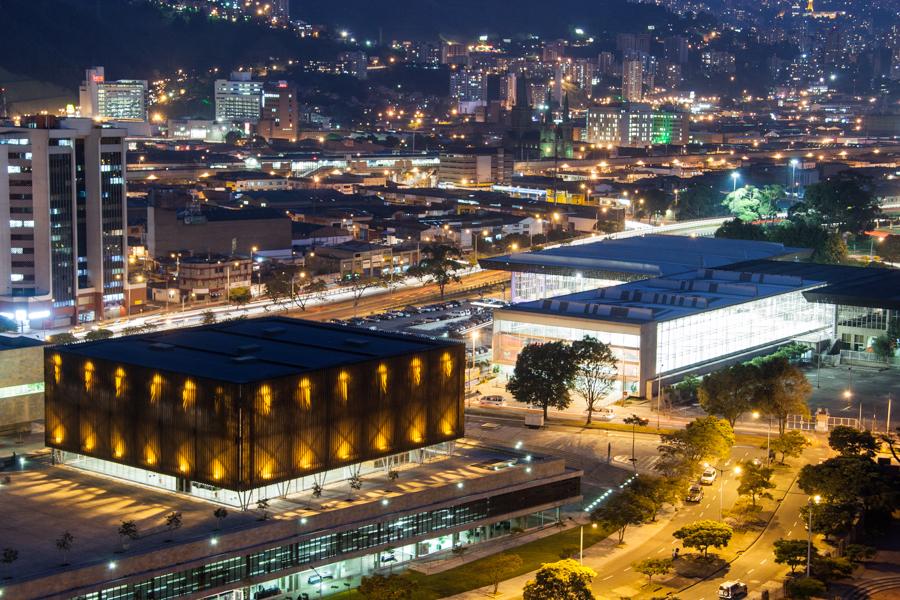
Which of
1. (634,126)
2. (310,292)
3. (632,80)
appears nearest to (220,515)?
(310,292)

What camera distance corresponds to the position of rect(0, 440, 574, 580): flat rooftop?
2064cm

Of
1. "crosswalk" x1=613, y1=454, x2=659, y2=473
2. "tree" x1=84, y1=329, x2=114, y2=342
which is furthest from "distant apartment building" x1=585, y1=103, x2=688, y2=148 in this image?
"crosswalk" x1=613, y1=454, x2=659, y2=473

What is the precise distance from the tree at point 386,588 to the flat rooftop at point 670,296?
15075mm

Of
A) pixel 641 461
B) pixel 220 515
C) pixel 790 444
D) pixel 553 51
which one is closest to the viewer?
pixel 220 515

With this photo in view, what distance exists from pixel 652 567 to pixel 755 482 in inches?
170

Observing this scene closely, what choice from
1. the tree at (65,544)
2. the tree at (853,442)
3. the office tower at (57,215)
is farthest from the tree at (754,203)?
the tree at (65,544)

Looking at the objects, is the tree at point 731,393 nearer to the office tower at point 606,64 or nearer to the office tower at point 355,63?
the office tower at point 355,63

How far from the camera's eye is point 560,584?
20641 mm

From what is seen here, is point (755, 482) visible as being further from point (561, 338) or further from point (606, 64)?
point (606, 64)

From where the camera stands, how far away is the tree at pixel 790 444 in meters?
28.8

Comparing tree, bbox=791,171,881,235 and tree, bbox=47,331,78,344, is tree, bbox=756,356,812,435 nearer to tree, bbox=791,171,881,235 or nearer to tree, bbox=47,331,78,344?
tree, bbox=47,331,78,344

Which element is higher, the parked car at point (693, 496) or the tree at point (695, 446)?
the tree at point (695, 446)

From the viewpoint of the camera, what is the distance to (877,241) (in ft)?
203

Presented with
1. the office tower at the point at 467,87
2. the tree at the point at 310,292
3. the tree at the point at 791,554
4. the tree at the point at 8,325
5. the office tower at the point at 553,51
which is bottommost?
the tree at the point at 791,554
